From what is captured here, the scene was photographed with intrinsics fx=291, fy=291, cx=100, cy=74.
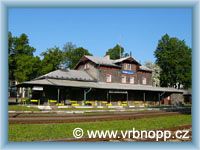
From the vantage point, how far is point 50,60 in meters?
30.3

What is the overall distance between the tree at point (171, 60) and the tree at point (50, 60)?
15.8 meters

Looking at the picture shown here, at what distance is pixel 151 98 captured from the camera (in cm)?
4341

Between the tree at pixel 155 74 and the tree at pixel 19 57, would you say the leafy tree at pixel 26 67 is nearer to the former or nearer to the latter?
the tree at pixel 19 57

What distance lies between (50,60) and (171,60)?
19.9 metres

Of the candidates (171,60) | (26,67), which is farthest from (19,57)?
(171,60)

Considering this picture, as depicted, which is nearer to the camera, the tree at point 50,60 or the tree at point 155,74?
the tree at point 50,60

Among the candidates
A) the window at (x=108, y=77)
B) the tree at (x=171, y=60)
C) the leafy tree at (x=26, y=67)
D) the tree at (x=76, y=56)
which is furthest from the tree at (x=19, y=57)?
the tree at (x=171, y=60)

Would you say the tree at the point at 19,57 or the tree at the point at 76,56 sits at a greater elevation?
the tree at the point at 76,56

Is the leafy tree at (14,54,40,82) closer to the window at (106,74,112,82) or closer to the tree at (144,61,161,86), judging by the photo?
the window at (106,74,112,82)

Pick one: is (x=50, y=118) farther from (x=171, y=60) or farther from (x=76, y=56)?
(x=171, y=60)

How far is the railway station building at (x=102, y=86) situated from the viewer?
30.4m

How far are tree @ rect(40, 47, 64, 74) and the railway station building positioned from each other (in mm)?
599

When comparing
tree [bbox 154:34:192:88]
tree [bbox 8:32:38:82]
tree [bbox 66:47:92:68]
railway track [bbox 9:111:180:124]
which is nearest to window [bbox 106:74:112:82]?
tree [bbox 66:47:92:68]
